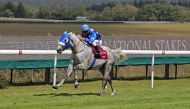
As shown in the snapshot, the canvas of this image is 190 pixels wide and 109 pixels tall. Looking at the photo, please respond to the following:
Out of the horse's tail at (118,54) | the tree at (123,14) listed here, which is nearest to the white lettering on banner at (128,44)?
the horse's tail at (118,54)

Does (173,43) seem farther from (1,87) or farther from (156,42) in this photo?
Result: (1,87)

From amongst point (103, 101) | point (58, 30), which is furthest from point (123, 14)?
point (103, 101)

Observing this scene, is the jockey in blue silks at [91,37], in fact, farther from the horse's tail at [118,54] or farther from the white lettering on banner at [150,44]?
the white lettering on banner at [150,44]

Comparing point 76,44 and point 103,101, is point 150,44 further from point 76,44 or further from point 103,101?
point 103,101

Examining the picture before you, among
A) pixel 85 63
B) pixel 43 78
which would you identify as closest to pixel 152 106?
pixel 85 63

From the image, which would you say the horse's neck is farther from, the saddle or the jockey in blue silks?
the saddle

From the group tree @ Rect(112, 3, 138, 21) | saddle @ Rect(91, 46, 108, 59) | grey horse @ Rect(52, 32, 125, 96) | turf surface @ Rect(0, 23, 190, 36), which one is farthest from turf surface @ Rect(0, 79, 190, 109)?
tree @ Rect(112, 3, 138, 21)

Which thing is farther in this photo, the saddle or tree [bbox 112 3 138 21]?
tree [bbox 112 3 138 21]

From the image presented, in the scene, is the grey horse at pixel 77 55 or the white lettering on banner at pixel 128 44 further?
the white lettering on banner at pixel 128 44

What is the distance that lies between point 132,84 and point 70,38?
630 centimetres

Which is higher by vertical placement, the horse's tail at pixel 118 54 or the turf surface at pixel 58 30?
the turf surface at pixel 58 30

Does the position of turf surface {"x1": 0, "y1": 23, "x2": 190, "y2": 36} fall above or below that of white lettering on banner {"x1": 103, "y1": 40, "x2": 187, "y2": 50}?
above

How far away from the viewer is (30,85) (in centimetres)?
1427

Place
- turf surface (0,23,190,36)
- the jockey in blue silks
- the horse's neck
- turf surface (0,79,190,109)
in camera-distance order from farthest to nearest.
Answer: turf surface (0,23,190,36) → the jockey in blue silks → the horse's neck → turf surface (0,79,190,109)
